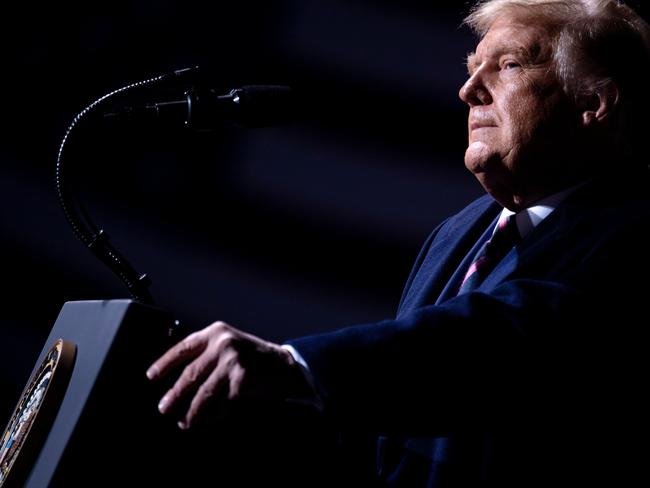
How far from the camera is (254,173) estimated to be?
4.84 ft

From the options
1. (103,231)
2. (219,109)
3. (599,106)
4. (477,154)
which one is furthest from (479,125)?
(103,231)

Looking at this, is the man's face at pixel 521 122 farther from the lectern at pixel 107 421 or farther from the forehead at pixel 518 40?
the lectern at pixel 107 421

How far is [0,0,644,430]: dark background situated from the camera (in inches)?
56.4

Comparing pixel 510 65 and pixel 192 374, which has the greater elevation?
pixel 510 65

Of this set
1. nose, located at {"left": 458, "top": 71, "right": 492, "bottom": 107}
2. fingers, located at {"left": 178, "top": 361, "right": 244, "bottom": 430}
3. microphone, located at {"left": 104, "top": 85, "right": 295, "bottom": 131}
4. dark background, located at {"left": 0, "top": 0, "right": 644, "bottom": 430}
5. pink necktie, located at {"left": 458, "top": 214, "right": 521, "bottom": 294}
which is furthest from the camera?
dark background, located at {"left": 0, "top": 0, "right": 644, "bottom": 430}

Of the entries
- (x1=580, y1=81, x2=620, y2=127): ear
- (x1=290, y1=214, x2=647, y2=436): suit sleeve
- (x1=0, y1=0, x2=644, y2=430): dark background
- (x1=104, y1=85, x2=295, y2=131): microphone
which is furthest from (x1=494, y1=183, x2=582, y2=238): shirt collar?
(x1=0, y1=0, x2=644, y2=430): dark background

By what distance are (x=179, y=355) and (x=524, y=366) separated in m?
0.29

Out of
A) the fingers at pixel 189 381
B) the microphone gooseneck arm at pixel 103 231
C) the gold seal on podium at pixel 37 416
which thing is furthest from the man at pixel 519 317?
the microphone gooseneck arm at pixel 103 231

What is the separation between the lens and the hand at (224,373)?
49 centimetres

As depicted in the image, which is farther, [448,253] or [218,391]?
[448,253]

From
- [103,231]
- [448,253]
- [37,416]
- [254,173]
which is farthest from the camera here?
[254,173]

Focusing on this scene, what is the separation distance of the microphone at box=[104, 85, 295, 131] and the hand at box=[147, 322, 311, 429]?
31cm

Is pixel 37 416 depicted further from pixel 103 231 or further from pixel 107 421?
pixel 103 231

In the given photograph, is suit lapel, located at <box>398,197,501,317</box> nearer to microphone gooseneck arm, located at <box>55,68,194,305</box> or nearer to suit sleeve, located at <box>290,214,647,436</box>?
suit sleeve, located at <box>290,214,647,436</box>
